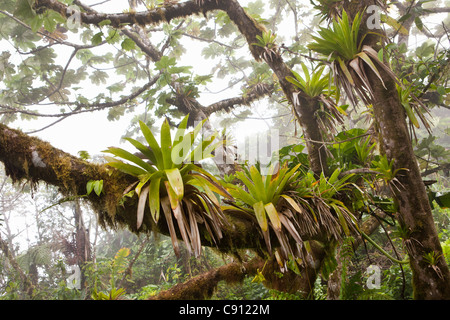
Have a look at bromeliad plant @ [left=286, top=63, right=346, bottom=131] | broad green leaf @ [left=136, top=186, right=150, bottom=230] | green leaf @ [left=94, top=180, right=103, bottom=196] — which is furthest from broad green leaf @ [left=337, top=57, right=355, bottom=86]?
green leaf @ [left=94, top=180, right=103, bottom=196]

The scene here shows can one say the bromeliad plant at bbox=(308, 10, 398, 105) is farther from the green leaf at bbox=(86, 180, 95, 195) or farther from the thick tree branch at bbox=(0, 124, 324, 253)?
the green leaf at bbox=(86, 180, 95, 195)

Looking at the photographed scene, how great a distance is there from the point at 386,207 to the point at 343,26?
1.51 metres

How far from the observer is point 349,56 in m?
2.11

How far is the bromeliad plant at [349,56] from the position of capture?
1.98m

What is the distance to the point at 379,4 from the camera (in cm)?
222

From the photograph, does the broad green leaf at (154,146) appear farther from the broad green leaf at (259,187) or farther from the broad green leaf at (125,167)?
the broad green leaf at (259,187)

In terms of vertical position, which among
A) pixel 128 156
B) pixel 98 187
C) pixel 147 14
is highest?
pixel 147 14

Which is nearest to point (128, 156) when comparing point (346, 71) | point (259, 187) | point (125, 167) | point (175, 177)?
point (125, 167)

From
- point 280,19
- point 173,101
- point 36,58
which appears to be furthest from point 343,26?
point 280,19

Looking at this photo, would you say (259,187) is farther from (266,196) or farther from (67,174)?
(67,174)

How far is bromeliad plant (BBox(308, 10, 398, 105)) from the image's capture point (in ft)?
6.49

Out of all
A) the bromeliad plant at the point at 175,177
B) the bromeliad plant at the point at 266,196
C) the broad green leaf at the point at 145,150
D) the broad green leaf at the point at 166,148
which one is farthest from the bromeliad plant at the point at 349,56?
the broad green leaf at the point at 145,150

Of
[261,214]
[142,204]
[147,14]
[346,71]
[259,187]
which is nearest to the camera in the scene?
[142,204]
